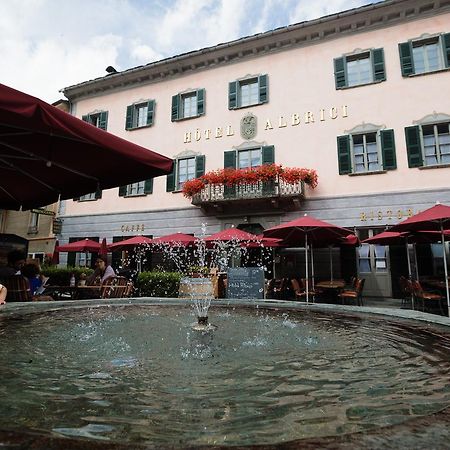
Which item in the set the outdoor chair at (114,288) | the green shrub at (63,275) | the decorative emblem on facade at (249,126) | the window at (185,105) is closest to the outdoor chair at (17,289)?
the outdoor chair at (114,288)

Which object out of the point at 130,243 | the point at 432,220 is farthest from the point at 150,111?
the point at 432,220

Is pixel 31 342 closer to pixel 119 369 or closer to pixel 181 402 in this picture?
pixel 119 369

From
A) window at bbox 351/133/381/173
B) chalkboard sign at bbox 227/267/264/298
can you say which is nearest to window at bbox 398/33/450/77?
window at bbox 351/133/381/173

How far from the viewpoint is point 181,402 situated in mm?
1778

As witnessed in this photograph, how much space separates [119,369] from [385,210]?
40.8 ft

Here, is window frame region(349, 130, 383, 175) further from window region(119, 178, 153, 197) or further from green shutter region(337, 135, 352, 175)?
window region(119, 178, 153, 197)

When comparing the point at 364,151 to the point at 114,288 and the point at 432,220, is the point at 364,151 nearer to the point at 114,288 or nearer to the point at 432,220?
the point at 432,220

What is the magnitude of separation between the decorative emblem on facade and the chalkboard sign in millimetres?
8161

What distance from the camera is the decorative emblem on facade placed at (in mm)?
15562

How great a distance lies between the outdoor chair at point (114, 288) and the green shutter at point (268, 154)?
29.6 feet

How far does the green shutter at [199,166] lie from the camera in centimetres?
1606

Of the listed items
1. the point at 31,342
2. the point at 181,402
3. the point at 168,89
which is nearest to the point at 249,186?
the point at 168,89

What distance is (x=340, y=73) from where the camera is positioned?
14.4 metres

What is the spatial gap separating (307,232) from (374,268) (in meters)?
4.32
